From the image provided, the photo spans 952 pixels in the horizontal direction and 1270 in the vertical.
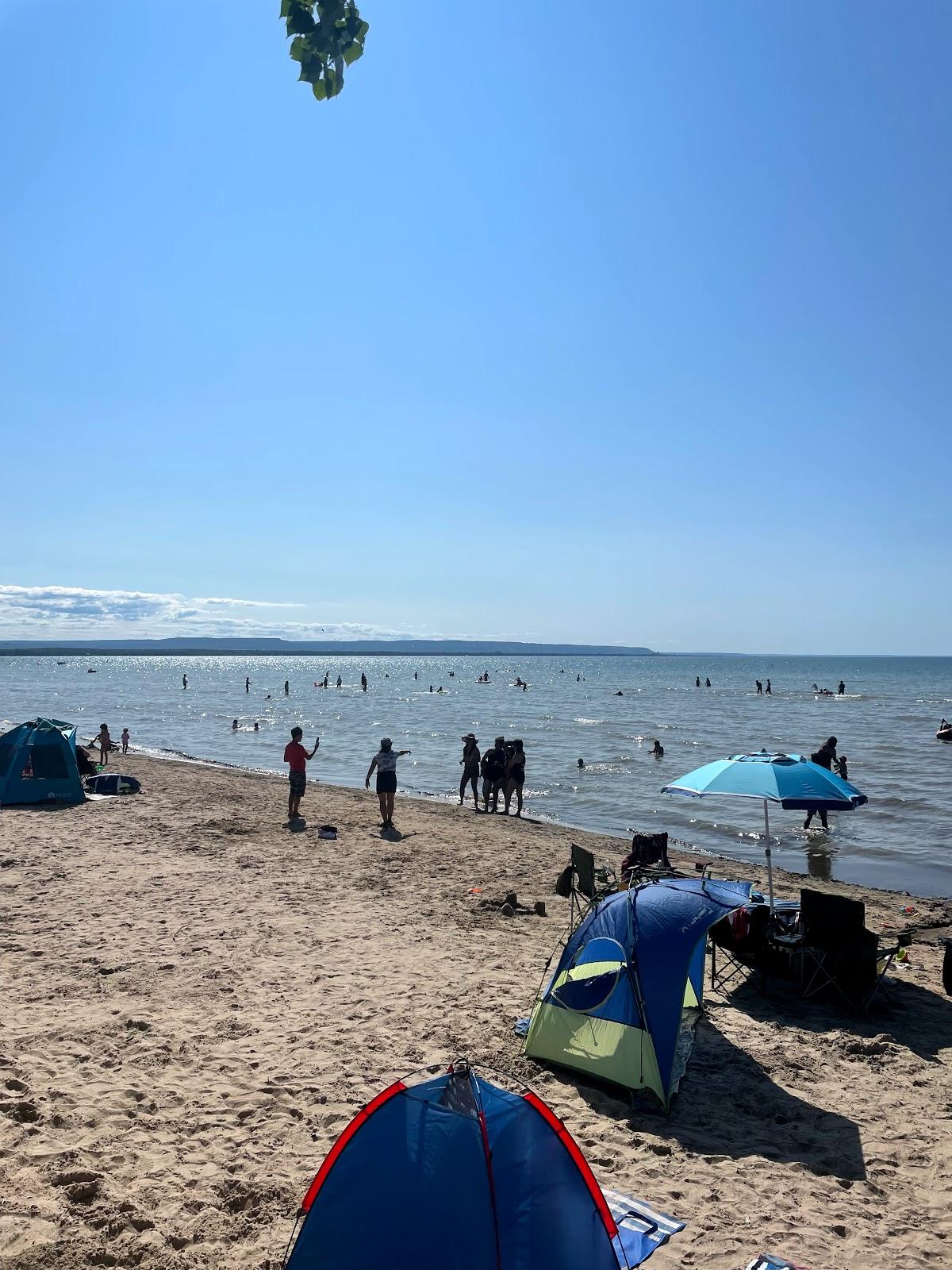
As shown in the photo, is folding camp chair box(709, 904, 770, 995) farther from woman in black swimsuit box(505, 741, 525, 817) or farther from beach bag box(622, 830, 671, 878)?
woman in black swimsuit box(505, 741, 525, 817)

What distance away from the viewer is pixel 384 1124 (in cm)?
407

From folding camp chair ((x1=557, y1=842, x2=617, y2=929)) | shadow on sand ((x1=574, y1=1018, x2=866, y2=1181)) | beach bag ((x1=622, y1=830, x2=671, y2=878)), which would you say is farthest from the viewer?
beach bag ((x1=622, y1=830, x2=671, y2=878))

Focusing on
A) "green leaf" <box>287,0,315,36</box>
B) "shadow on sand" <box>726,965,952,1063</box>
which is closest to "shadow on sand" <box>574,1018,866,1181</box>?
"shadow on sand" <box>726,965,952,1063</box>

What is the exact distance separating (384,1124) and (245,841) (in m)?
10.6

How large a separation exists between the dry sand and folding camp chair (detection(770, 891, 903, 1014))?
22 cm

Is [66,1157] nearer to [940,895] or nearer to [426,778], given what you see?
[940,895]

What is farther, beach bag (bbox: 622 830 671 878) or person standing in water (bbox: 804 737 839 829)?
person standing in water (bbox: 804 737 839 829)

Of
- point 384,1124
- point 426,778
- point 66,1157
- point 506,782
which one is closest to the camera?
point 384,1124

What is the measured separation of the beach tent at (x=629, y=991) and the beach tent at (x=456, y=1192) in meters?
1.90

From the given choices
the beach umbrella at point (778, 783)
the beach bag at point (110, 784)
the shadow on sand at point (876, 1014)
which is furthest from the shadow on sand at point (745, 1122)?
the beach bag at point (110, 784)

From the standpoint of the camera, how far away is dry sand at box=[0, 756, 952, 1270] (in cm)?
462

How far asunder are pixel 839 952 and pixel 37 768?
1451 centimetres

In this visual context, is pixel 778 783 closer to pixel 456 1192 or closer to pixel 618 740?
pixel 456 1192

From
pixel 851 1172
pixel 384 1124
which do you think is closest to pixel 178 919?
pixel 384 1124
